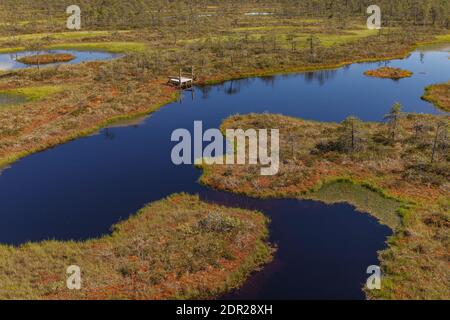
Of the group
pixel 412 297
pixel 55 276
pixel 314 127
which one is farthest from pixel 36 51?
pixel 412 297

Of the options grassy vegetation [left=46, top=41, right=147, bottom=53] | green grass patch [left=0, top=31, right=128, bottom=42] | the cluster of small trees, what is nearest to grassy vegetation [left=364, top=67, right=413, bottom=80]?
the cluster of small trees

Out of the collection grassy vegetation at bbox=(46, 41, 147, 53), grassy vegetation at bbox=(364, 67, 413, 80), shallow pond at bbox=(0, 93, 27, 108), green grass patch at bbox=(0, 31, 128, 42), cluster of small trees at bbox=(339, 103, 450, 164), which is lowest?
cluster of small trees at bbox=(339, 103, 450, 164)

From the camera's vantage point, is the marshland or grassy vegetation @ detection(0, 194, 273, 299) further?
the marshland

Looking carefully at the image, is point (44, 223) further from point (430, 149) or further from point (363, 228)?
point (430, 149)

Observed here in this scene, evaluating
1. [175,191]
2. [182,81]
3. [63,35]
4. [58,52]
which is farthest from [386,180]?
[63,35]

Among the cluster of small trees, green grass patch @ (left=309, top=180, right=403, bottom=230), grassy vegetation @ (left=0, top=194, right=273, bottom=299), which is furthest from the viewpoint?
the cluster of small trees

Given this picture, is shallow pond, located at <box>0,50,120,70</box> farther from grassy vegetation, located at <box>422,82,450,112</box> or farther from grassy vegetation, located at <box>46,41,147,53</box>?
grassy vegetation, located at <box>422,82,450,112</box>

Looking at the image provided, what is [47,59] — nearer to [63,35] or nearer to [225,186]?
[63,35]
